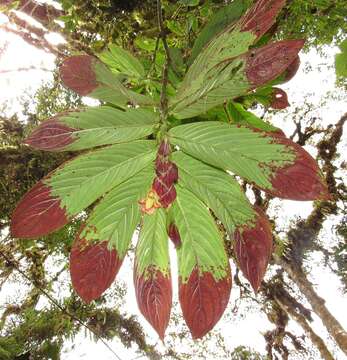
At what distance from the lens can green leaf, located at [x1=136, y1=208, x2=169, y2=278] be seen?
33.9 inches

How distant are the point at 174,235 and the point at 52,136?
36 cm

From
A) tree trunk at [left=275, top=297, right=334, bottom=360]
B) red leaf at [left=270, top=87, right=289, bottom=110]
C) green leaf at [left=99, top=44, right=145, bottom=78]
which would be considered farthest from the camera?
tree trunk at [left=275, top=297, right=334, bottom=360]

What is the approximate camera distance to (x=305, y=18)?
2.35m

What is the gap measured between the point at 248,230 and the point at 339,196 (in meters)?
5.40

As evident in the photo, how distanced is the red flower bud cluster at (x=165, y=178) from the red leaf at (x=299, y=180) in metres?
0.20

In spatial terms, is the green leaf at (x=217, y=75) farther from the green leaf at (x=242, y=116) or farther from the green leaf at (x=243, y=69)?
the green leaf at (x=242, y=116)

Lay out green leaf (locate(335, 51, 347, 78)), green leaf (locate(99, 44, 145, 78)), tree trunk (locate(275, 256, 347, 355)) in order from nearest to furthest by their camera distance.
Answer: green leaf (locate(99, 44, 145, 78)) < green leaf (locate(335, 51, 347, 78)) < tree trunk (locate(275, 256, 347, 355))

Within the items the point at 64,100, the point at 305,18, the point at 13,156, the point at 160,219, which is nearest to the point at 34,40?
the point at 13,156

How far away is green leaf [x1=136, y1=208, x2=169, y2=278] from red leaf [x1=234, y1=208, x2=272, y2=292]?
18cm

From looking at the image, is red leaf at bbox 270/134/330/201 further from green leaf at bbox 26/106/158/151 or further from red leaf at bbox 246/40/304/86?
green leaf at bbox 26/106/158/151

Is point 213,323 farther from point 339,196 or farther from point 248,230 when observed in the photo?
point 339,196

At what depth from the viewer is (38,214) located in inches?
32.2

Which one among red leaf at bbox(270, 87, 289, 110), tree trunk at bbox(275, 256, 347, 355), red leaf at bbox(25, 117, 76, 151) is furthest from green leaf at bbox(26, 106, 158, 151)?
tree trunk at bbox(275, 256, 347, 355)

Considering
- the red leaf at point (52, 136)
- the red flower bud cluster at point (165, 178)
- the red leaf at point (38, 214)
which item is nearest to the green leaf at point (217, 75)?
the red flower bud cluster at point (165, 178)
